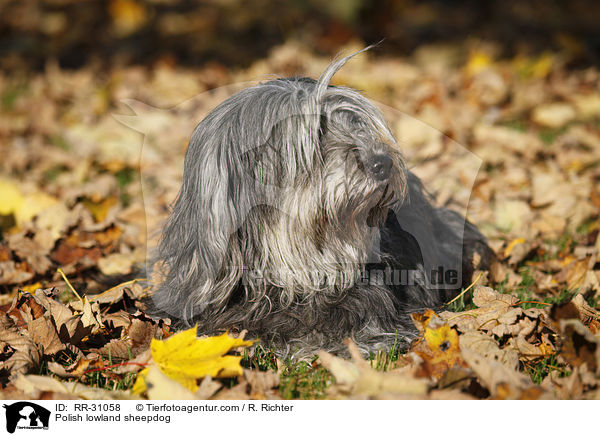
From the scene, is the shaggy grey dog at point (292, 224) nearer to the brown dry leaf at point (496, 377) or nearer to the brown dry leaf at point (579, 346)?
the brown dry leaf at point (496, 377)

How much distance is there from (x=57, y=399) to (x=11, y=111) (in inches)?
263

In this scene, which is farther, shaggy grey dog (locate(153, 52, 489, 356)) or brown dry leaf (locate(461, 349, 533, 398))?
shaggy grey dog (locate(153, 52, 489, 356))

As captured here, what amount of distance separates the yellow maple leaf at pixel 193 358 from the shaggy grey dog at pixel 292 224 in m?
0.42

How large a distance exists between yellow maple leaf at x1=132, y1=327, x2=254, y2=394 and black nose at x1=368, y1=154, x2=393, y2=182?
106 centimetres

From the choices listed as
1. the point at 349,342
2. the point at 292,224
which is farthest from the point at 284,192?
the point at 349,342

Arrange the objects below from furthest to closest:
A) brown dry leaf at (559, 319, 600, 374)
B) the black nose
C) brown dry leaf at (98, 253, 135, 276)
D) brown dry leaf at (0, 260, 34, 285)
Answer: brown dry leaf at (98, 253, 135, 276) < brown dry leaf at (0, 260, 34, 285) < the black nose < brown dry leaf at (559, 319, 600, 374)

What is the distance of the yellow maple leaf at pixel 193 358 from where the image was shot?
2945mm

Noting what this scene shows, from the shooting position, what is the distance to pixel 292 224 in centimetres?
327

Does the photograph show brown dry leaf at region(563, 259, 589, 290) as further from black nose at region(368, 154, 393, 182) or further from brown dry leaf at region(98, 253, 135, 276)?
brown dry leaf at region(98, 253, 135, 276)

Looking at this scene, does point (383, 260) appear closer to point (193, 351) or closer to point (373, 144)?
point (373, 144)

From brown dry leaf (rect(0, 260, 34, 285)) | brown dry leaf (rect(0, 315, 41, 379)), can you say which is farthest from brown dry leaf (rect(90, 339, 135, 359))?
brown dry leaf (rect(0, 260, 34, 285))

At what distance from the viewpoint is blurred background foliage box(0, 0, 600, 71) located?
426 inches

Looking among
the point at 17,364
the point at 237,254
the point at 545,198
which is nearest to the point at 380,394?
the point at 237,254

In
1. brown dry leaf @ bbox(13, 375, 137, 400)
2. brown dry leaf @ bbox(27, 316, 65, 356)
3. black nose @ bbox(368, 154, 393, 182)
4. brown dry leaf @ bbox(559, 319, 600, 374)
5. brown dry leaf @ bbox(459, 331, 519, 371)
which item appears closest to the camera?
brown dry leaf @ bbox(559, 319, 600, 374)
